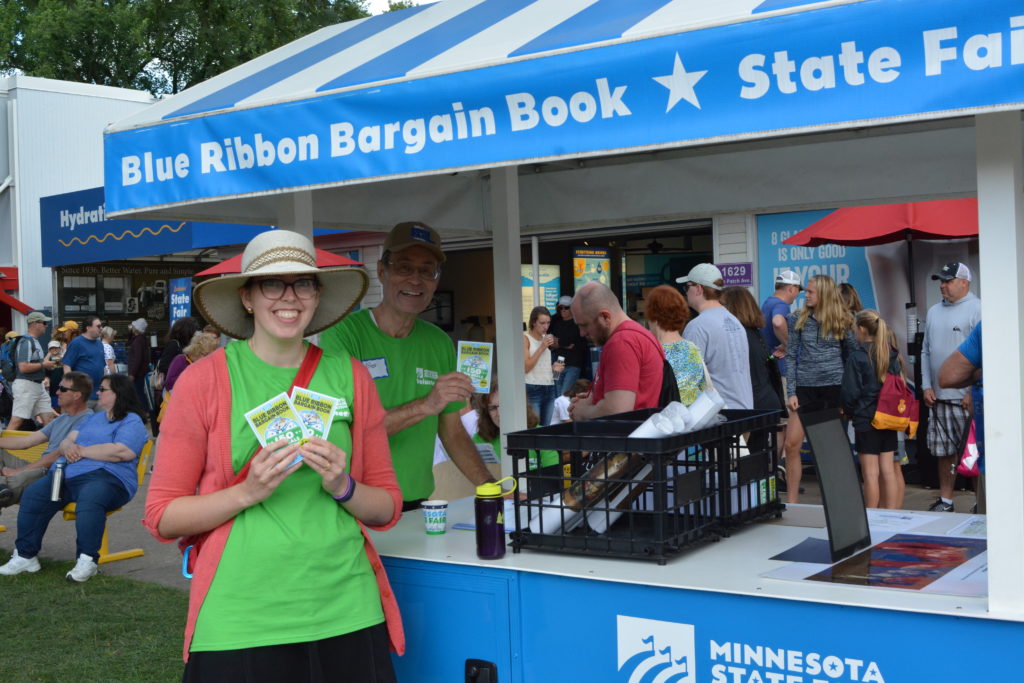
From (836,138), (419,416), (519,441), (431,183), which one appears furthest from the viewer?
(431,183)

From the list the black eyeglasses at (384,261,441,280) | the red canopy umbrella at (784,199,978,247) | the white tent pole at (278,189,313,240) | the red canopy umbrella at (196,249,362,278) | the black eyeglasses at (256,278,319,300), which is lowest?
the black eyeglasses at (256,278,319,300)

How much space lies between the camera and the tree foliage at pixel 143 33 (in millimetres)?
28000

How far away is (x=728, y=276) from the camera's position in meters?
11.0

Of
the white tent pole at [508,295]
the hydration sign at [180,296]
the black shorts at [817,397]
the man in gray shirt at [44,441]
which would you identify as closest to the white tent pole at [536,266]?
the hydration sign at [180,296]

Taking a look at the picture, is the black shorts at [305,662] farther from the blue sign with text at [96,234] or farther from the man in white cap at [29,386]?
the blue sign with text at [96,234]

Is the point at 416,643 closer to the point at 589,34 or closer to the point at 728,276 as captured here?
the point at 589,34

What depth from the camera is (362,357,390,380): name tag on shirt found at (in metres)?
3.63

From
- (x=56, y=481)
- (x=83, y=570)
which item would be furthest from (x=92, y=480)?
(x=83, y=570)

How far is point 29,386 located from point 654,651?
1153 centimetres

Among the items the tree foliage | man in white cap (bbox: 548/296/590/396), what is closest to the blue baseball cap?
man in white cap (bbox: 548/296/590/396)

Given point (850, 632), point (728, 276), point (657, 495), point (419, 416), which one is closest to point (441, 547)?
point (419, 416)

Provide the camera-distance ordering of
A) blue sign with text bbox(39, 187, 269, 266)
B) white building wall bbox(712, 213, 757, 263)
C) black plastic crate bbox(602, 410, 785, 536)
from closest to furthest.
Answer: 1. black plastic crate bbox(602, 410, 785, 536)
2. white building wall bbox(712, 213, 757, 263)
3. blue sign with text bbox(39, 187, 269, 266)

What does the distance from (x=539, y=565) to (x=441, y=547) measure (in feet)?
1.42

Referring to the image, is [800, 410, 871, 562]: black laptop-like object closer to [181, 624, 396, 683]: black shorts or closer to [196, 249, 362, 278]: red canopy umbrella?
[181, 624, 396, 683]: black shorts
